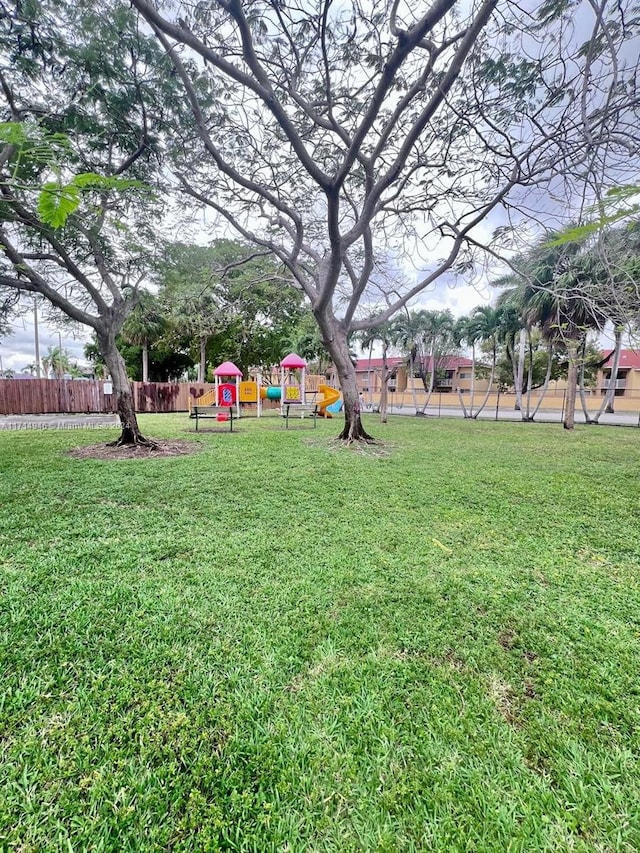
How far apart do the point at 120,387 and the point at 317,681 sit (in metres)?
7.38

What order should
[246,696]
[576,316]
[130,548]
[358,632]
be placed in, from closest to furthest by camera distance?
1. [246,696]
2. [358,632]
3. [130,548]
4. [576,316]

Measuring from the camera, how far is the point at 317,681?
1.73 metres

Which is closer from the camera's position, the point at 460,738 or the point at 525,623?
the point at 460,738

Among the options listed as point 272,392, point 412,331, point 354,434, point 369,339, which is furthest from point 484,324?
point 354,434

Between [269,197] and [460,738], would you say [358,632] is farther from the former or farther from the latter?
[269,197]

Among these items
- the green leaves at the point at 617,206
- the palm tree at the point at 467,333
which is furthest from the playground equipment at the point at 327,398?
the green leaves at the point at 617,206

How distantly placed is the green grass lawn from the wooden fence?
16.4 metres

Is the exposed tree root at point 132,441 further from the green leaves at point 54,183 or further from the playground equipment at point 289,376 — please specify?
the playground equipment at point 289,376

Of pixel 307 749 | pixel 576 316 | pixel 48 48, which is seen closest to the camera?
pixel 307 749

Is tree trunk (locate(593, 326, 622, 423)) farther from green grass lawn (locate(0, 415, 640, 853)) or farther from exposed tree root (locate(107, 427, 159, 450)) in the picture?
exposed tree root (locate(107, 427, 159, 450))

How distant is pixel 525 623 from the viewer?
7.18 ft

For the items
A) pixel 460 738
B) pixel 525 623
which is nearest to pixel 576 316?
pixel 525 623

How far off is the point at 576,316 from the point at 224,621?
→ 1428 cm

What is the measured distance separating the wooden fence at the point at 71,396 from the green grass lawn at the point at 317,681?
1638cm
